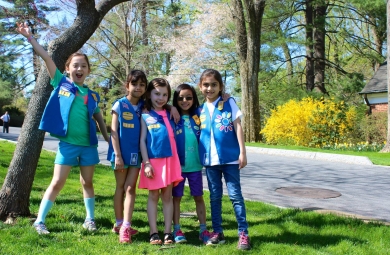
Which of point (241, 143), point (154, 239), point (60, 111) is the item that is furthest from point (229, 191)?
point (60, 111)

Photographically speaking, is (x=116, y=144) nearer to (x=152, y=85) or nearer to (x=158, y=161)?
(x=158, y=161)

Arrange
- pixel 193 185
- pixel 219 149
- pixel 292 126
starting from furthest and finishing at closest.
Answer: pixel 292 126
pixel 193 185
pixel 219 149

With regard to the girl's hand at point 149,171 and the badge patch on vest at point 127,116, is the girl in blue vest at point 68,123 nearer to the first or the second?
the badge patch on vest at point 127,116

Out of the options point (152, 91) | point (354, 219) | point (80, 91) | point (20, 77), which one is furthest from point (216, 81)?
point (20, 77)

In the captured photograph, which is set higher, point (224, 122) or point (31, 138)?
point (224, 122)

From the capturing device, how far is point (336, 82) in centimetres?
2541

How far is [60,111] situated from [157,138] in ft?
3.22

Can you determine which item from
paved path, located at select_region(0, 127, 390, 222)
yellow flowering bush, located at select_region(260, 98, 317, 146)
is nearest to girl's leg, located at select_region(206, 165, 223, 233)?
paved path, located at select_region(0, 127, 390, 222)

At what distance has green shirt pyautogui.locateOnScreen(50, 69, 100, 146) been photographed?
397 cm

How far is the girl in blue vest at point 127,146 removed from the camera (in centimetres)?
399

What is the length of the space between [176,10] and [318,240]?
28.5m

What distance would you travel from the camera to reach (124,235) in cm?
384

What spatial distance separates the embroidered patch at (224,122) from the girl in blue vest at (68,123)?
49.0 inches

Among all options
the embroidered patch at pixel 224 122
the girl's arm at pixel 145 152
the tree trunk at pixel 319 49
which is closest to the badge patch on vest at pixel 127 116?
the girl's arm at pixel 145 152
